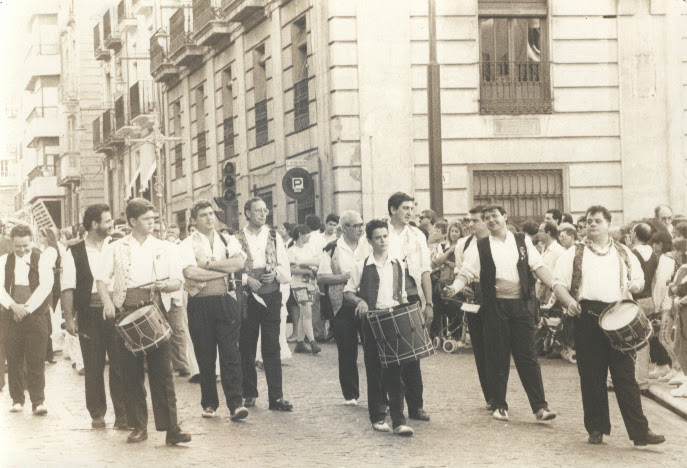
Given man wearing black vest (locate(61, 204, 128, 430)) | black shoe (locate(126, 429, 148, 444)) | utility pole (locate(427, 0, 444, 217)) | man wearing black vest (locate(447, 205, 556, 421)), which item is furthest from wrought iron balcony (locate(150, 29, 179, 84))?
black shoe (locate(126, 429, 148, 444))

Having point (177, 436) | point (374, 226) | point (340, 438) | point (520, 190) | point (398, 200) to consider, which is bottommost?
point (340, 438)

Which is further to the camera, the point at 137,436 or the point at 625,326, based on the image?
the point at 137,436

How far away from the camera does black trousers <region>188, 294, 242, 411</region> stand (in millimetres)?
10922

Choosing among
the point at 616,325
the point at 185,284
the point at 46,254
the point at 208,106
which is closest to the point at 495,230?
the point at 616,325

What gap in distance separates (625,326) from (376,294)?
2134mm

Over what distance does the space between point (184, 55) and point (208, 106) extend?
65.2 inches

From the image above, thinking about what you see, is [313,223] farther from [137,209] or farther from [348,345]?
[137,209]

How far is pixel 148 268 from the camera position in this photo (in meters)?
9.89

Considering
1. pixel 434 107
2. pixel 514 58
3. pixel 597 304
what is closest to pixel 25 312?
pixel 597 304

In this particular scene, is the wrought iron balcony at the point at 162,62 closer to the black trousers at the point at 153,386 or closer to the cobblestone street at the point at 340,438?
the cobblestone street at the point at 340,438

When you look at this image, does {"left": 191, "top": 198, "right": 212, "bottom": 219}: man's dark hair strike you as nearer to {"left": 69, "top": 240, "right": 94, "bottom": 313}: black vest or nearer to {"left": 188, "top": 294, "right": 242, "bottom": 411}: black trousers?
{"left": 188, "top": 294, "right": 242, "bottom": 411}: black trousers

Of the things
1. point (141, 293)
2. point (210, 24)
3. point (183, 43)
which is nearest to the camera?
point (141, 293)

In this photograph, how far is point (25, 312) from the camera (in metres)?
11.8

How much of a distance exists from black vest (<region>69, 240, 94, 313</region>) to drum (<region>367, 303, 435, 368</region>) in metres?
2.46
